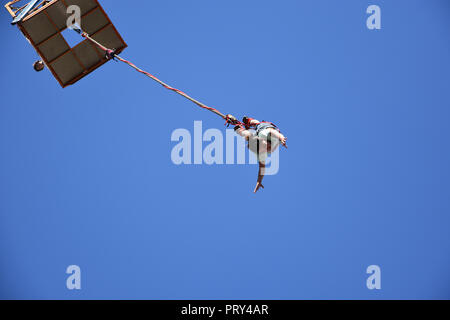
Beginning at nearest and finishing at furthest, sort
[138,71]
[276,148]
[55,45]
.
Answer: [276,148], [138,71], [55,45]

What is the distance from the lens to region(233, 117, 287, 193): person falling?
14617 millimetres

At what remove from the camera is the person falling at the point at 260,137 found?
1462 cm

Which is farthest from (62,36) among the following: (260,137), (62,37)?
(260,137)

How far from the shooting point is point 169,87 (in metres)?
15.8

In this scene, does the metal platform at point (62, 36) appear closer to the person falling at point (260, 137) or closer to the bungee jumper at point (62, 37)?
the bungee jumper at point (62, 37)

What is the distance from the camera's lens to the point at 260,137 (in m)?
14.8

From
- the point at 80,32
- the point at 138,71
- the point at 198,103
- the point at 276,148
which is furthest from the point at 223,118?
the point at 80,32

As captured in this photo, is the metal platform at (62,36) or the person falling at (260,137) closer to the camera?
the person falling at (260,137)

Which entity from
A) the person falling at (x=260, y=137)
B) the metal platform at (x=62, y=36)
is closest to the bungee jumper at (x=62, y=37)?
the metal platform at (x=62, y=36)

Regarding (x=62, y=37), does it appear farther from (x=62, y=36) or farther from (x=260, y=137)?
(x=260, y=137)

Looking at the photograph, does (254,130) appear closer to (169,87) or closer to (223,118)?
(223,118)

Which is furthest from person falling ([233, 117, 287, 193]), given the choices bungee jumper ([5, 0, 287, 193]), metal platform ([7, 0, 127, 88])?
metal platform ([7, 0, 127, 88])

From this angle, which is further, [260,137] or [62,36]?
[62,36]
